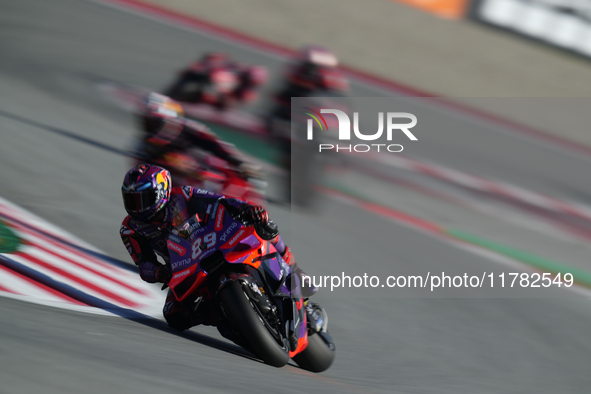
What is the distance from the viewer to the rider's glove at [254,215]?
432cm

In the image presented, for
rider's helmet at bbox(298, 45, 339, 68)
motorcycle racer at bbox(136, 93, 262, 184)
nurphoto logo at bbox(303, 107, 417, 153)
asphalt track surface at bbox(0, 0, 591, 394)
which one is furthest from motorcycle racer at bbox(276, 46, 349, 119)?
motorcycle racer at bbox(136, 93, 262, 184)

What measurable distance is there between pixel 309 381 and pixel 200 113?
684 cm

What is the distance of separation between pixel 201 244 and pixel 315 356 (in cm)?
113

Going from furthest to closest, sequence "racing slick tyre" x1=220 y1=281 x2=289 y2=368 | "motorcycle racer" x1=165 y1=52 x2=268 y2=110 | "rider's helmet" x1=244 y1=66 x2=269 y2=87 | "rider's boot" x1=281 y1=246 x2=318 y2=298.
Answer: "rider's helmet" x1=244 y1=66 x2=269 y2=87, "motorcycle racer" x1=165 y1=52 x2=268 y2=110, "rider's boot" x1=281 y1=246 x2=318 y2=298, "racing slick tyre" x1=220 y1=281 x2=289 y2=368

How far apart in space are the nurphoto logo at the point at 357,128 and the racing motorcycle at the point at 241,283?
14.0 feet

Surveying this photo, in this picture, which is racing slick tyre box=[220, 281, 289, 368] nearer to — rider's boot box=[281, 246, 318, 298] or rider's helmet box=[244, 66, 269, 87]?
rider's boot box=[281, 246, 318, 298]

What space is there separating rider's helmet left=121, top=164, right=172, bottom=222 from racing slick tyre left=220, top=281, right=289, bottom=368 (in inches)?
32.7

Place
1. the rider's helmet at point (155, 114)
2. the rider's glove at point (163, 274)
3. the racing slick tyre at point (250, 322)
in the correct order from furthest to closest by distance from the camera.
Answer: the rider's helmet at point (155, 114)
the rider's glove at point (163, 274)
the racing slick tyre at point (250, 322)

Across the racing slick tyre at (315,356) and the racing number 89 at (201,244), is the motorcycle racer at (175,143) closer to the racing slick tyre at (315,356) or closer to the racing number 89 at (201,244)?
the racing number 89 at (201,244)

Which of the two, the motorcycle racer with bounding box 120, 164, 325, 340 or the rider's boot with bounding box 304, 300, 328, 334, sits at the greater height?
the motorcycle racer with bounding box 120, 164, 325, 340

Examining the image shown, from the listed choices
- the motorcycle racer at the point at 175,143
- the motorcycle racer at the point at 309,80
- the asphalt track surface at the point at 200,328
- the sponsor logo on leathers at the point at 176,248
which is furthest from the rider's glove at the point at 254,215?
the motorcycle racer at the point at 309,80

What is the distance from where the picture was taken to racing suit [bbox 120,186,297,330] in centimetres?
453

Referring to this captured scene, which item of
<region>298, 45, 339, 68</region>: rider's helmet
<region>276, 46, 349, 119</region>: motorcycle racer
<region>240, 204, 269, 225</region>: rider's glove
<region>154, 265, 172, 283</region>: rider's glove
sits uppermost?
<region>298, 45, 339, 68</region>: rider's helmet

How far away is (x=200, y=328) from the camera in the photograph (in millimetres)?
5074
